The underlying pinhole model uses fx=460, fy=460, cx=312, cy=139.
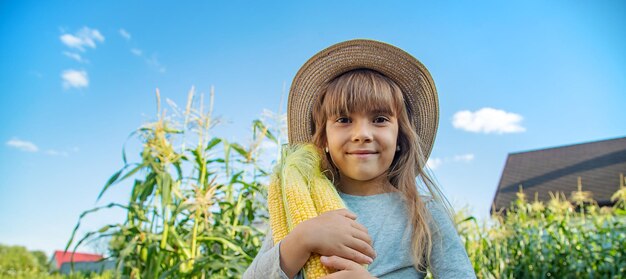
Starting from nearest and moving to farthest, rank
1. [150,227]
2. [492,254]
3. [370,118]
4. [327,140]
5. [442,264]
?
1. [442,264]
2. [370,118]
3. [327,140]
4. [150,227]
5. [492,254]

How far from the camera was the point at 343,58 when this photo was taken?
170 cm

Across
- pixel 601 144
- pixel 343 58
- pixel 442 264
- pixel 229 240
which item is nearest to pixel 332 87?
pixel 343 58

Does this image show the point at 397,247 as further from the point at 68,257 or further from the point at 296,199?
the point at 68,257

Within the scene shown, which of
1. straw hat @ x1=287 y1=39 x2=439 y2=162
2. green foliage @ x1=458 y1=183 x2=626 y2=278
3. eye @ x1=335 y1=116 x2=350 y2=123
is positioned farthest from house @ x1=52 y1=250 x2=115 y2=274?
green foliage @ x1=458 y1=183 x2=626 y2=278

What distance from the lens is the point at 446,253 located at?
4.52 feet

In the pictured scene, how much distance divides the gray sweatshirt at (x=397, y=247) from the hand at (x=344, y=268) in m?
0.13

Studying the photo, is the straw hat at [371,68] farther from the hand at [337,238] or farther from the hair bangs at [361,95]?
the hand at [337,238]

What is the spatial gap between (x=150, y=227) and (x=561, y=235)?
433 cm

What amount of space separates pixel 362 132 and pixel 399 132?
0.26 meters

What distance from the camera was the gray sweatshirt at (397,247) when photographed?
4.37 ft

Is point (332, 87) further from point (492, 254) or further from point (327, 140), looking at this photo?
point (492, 254)

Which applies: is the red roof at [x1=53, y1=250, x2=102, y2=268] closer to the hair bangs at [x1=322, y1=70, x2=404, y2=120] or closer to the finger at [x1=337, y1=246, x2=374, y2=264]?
the hair bangs at [x1=322, y1=70, x2=404, y2=120]

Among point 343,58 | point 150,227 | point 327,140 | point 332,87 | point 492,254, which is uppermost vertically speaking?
point 343,58

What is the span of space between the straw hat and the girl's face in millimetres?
249
